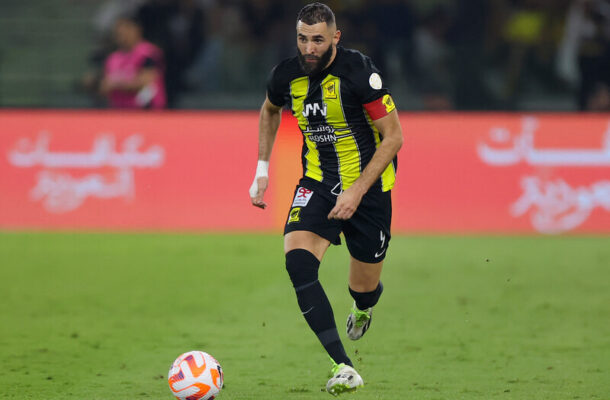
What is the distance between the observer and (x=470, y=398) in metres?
6.02

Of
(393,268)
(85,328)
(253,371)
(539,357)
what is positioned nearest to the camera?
(253,371)

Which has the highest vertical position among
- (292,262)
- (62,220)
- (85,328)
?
(292,262)

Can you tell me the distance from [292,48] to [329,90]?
9410 mm

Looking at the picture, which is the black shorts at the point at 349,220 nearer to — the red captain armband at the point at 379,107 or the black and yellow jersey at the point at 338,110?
the black and yellow jersey at the point at 338,110

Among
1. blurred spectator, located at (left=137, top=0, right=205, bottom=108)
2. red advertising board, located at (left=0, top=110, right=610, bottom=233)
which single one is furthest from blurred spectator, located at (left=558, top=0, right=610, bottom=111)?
blurred spectator, located at (left=137, top=0, right=205, bottom=108)

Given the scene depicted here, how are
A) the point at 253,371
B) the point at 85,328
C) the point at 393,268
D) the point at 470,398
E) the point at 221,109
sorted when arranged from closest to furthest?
the point at 470,398
the point at 253,371
the point at 85,328
the point at 393,268
the point at 221,109

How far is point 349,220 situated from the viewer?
674 centimetres

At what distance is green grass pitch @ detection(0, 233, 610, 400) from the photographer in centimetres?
649

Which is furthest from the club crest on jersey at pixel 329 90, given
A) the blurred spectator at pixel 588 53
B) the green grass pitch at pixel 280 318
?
the blurred spectator at pixel 588 53

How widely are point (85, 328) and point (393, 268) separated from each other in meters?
4.44

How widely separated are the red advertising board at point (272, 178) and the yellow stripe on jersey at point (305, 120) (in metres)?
7.46

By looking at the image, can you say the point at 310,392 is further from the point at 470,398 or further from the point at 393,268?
the point at 393,268

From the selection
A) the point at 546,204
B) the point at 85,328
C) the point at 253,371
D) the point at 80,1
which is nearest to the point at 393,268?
the point at 546,204

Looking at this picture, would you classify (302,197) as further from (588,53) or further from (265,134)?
(588,53)
